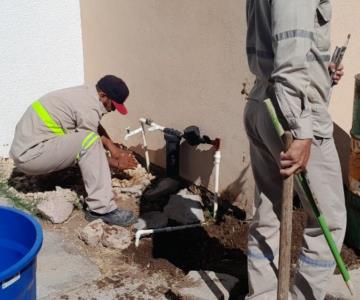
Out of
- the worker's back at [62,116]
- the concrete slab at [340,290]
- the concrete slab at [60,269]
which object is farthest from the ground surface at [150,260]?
the worker's back at [62,116]

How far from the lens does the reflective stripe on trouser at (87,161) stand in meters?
4.83

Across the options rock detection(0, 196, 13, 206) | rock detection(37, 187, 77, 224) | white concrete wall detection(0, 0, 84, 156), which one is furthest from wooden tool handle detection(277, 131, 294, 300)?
white concrete wall detection(0, 0, 84, 156)

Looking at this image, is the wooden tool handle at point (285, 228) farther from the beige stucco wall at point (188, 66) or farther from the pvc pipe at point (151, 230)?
the beige stucco wall at point (188, 66)

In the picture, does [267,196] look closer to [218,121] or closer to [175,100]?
[218,121]

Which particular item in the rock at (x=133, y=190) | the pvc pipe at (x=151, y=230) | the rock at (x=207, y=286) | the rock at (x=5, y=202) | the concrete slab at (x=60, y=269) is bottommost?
the concrete slab at (x=60, y=269)

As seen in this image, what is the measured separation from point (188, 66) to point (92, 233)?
63.3 inches

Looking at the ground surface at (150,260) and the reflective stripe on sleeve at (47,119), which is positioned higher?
the reflective stripe on sleeve at (47,119)

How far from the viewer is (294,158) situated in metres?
2.47

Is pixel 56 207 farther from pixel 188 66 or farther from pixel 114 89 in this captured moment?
pixel 188 66

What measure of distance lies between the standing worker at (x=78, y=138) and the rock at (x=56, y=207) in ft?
0.58

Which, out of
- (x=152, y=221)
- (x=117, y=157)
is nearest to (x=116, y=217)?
(x=152, y=221)

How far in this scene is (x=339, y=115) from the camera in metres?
4.57

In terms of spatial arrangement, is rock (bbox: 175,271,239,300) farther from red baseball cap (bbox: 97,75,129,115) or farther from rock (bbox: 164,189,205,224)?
red baseball cap (bbox: 97,75,129,115)

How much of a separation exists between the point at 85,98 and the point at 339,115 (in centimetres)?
205
